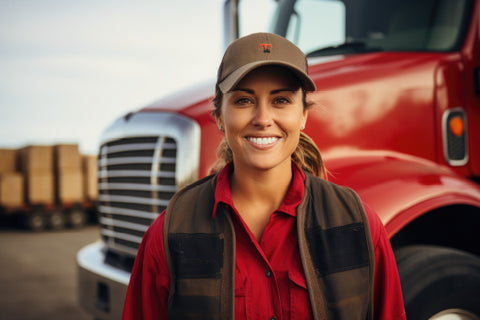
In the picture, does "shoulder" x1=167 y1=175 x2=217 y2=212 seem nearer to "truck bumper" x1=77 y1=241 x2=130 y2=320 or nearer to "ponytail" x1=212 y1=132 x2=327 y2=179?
"ponytail" x1=212 y1=132 x2=327 y2=179

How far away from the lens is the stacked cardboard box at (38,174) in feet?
42.7

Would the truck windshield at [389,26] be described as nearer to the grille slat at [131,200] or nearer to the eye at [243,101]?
the grille slat at [131,200]

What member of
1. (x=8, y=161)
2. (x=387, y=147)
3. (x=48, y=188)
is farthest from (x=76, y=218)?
(x=387, y=147)

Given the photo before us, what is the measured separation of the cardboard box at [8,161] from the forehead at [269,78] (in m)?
14.4

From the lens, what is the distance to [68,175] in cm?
1337

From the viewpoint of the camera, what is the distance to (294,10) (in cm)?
368

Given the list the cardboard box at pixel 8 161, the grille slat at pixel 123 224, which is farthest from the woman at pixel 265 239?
the cardboard box at pixel 8 161

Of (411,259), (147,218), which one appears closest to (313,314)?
(411,259)

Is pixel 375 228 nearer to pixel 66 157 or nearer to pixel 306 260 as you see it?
pixel 306 260

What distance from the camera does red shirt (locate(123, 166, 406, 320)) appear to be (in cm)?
147

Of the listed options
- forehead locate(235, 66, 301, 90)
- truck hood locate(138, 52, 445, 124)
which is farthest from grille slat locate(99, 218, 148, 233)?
forehead locate(235, 66, 301, 90)

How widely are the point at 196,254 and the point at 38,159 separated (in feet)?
43.2

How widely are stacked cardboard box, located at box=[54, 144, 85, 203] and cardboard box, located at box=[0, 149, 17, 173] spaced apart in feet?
5.19

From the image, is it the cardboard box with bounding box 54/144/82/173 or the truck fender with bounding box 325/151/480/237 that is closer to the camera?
the truck fender with bounding box 325/151/480/237
